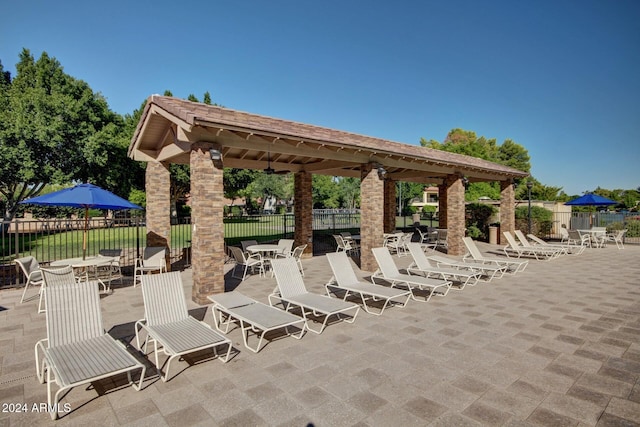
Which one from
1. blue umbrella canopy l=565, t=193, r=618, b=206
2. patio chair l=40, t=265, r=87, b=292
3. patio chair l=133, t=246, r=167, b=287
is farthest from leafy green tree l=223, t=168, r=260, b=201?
blue umbrella canopy l=565, t=193, r=618, b=206

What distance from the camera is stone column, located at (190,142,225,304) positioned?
689 centimetres

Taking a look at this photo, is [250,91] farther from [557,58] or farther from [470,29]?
[557,58]

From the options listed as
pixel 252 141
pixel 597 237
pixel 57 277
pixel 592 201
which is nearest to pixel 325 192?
pixel 592 201

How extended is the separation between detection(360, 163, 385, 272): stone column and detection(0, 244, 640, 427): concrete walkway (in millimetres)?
4074

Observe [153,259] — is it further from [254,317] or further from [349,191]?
[349,191]

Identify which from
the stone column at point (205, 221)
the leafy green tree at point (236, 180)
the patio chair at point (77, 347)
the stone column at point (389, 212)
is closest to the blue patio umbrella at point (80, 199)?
the stone column at point (205, 221)

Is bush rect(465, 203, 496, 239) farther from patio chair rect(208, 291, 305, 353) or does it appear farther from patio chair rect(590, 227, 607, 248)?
patio chair rect(208, 291, 305, 353)

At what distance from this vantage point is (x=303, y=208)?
509 inches

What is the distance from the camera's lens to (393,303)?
6.83 meters

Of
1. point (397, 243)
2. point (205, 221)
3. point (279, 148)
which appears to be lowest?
point (397, 243)

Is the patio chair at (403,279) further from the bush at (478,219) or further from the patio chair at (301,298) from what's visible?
A: the bush at (478,219)

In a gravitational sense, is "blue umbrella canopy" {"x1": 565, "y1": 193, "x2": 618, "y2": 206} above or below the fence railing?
above

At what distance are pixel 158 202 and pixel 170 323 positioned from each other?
245 inches

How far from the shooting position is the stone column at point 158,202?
9.78 m
